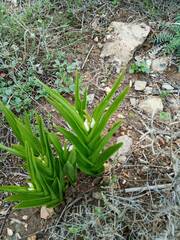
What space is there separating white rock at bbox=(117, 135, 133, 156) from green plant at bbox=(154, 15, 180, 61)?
547 millimetres

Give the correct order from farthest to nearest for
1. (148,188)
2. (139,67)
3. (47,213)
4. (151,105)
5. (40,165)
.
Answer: (139,67), (151,105), (47,213), (148,188), (40,165)

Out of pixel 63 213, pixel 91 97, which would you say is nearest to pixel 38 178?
pixel 63 213

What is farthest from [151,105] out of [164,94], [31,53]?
[31,53]

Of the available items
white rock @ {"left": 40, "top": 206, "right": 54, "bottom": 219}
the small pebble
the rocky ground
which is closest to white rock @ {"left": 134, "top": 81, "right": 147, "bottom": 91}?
the rocky ground

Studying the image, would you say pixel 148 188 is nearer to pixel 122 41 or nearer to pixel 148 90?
pixel 148 90

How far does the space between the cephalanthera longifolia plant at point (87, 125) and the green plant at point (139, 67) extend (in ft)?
2.12

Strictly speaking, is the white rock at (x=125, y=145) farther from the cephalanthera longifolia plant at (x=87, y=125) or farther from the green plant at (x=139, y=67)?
the green plant at (x=139, y=67)

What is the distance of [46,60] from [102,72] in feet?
0.92

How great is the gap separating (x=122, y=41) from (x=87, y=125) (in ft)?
2.77

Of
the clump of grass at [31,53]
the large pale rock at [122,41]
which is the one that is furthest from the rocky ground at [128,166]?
the clump of grass at [31,53]

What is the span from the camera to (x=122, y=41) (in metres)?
2.36

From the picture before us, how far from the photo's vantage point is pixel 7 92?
2.17m

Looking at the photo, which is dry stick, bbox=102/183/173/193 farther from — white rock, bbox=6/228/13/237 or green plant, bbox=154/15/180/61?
green plant, bbox=154/15/180/61

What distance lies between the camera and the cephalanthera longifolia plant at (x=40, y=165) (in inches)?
60.3
